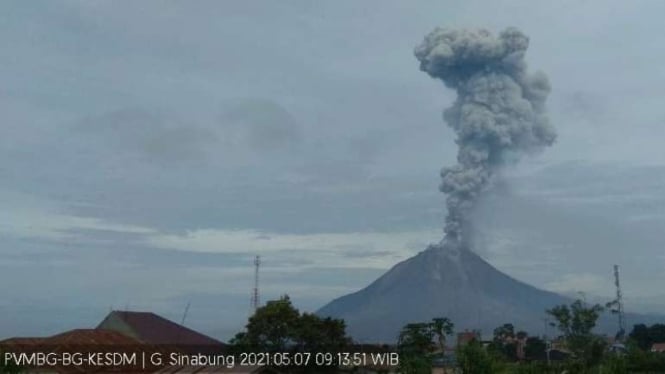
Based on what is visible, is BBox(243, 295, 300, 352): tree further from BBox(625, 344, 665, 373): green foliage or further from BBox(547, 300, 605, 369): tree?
BBox(547, 300, 605, 369): tree

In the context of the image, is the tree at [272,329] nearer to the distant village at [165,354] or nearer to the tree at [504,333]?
the distant village at [165,354]

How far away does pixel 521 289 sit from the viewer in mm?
189000

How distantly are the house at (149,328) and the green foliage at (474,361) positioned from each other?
1814 centimetres

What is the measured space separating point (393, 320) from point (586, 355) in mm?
94395

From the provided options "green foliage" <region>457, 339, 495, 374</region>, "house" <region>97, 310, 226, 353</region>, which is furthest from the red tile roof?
"green foliage" <region>457, 339, 495, 374</region>

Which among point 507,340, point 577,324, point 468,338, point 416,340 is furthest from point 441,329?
point 507,340

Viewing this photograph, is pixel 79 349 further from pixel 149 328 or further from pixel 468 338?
pixel 468 338

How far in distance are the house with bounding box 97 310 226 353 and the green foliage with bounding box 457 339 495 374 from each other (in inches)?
714

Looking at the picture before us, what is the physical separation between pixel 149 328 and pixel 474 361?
2266 cm

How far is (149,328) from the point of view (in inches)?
1813

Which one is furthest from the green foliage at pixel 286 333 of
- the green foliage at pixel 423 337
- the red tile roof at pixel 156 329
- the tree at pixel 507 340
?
the tree at pixel 507 340

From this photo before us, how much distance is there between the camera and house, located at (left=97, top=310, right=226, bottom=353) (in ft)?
148

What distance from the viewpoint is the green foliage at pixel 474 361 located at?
1101 inches

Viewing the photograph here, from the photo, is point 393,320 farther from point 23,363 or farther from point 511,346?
point 23,363
